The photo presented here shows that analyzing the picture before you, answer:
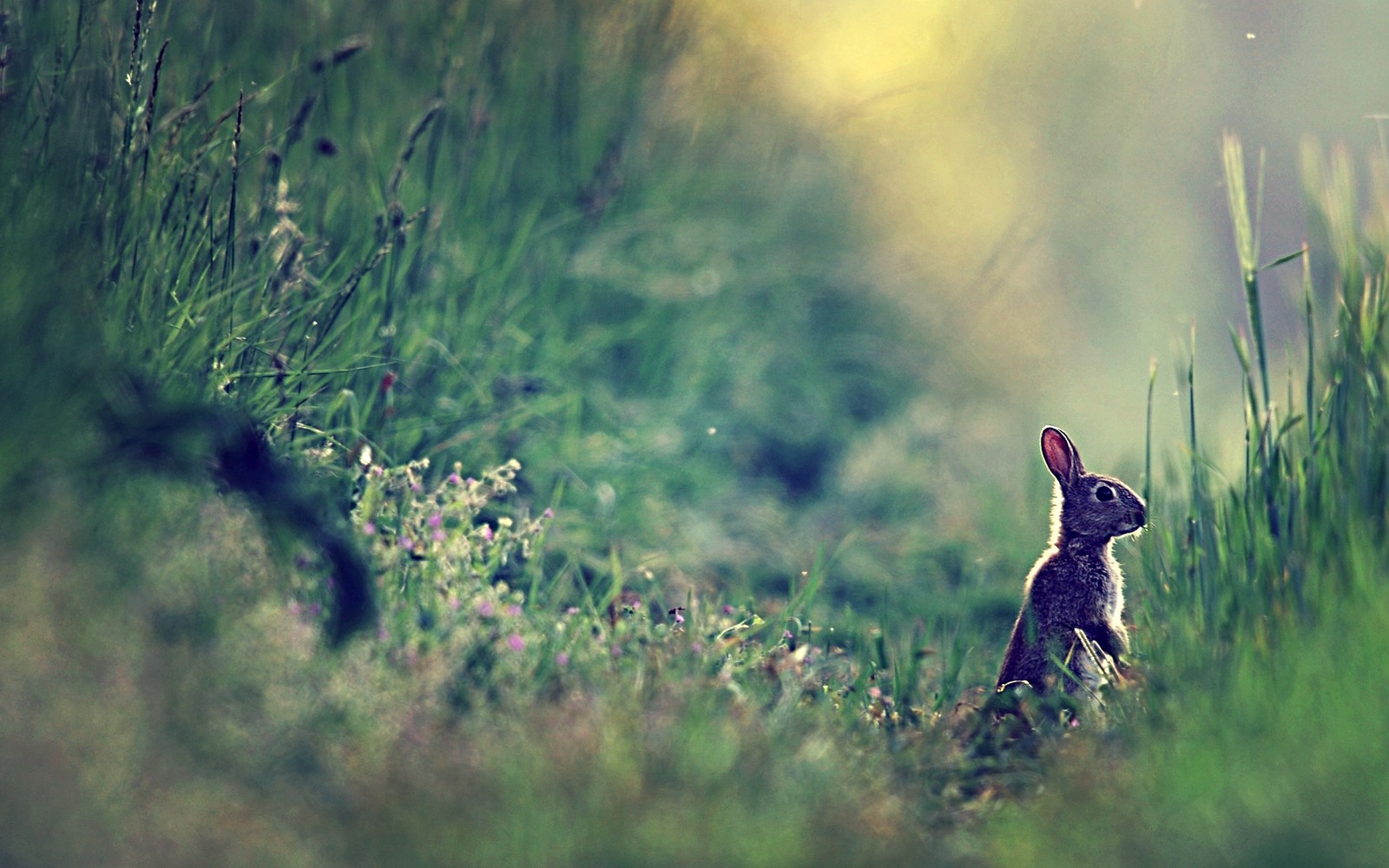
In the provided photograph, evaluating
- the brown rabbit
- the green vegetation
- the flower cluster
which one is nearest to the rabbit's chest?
the brown rabbit

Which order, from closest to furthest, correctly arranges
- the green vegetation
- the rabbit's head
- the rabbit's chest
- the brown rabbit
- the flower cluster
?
the green vegetation, the flower cluster, the brown rabbit, the rabbit's chest, the rabbit's head

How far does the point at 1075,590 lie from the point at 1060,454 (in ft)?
1.52

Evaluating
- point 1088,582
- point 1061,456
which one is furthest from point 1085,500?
point 1088,582

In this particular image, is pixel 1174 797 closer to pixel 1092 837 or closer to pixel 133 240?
pixel 1092 837

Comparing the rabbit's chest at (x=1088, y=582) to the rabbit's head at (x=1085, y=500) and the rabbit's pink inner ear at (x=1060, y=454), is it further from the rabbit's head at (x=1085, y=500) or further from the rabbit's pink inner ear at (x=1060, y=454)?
the rabbit's pink inner ear at (x=1060, y=454)

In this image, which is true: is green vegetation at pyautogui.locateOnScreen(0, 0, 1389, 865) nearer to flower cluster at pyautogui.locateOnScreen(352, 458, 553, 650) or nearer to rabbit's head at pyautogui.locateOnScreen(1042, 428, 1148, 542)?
flower cluster at pyautogui.locateOnScreen(352, 458, 553, 650)

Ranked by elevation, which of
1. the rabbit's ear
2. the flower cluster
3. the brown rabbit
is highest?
the rabbit's ear

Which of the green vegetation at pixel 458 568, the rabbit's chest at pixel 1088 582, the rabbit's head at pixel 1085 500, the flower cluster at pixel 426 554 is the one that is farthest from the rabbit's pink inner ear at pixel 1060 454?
the flower cluster at pixel 426 554

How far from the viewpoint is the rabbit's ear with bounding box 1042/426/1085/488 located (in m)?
3.95

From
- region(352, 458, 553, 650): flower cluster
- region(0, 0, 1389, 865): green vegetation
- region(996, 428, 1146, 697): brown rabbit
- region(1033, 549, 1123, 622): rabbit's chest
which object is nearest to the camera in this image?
region(0, 0, 1389, 865): green vegetation

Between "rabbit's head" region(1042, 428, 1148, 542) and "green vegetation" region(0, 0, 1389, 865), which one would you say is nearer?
"green vegetation" region(0, 0, 1389, 865)

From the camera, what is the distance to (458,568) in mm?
3281

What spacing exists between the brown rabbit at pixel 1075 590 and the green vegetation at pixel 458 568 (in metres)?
0.13

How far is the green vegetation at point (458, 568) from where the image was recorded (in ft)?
7.14
